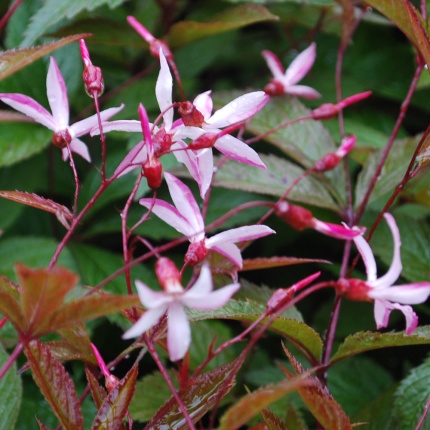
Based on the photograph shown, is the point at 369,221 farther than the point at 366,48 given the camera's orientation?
No

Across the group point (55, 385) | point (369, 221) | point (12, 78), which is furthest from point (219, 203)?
point (55, 385)

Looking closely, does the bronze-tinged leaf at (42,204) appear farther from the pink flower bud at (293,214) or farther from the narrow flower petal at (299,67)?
the narrow flower petal at (299,67)

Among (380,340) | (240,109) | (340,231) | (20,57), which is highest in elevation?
(20,57)

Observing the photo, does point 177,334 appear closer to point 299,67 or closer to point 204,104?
point 204,104

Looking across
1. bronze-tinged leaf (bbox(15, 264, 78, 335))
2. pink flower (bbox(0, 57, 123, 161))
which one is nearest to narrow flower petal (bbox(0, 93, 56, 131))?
pink flower (bbox(0, 57, 123, 161))

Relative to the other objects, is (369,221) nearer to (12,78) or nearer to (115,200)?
(115,200)

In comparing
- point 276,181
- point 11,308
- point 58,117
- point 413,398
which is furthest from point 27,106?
point 413,398

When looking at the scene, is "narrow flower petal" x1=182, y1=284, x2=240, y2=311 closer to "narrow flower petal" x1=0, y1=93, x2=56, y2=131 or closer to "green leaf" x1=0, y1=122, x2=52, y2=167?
"narrow flower petal" x1=0, y1=93, x2=56, y2=131
